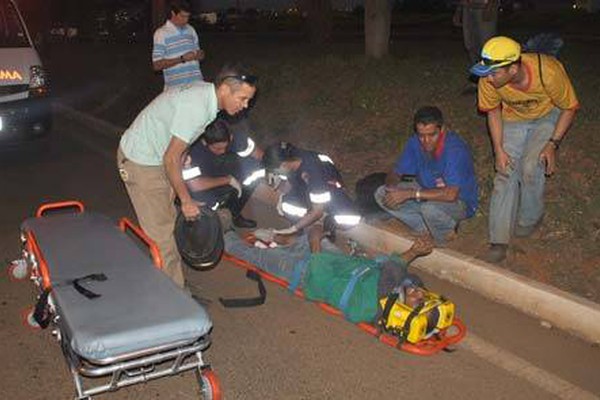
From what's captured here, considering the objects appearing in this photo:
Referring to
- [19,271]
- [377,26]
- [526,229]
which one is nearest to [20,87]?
[19,271]

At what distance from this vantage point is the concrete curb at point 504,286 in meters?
4.67

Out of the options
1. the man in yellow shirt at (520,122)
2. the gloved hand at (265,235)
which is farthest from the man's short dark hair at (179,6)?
the man in yellow shirt at (520,122)

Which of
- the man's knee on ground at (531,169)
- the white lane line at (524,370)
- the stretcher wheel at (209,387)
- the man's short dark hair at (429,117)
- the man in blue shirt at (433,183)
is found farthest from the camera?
the man in blue shirt at (433,183)

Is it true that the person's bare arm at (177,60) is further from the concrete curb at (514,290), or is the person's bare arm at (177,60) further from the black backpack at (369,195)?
the concrete curb at (514,290)

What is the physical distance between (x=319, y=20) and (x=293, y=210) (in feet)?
40.7

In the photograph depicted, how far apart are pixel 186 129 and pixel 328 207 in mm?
2169

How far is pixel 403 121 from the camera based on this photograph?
27.4 feet

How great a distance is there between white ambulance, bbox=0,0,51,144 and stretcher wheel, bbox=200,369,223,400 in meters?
6.60

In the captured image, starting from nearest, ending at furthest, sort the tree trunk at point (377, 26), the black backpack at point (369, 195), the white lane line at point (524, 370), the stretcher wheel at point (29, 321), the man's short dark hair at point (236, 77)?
the white lane line at point (524, 370)
the man's short dark hair at point (236, 77)
the stretcher wheel at point (29, 321)
the black backpack at point (369, 195)
the tree trunk at point (377, 26)

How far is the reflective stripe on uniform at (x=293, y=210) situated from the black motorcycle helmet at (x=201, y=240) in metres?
1.12

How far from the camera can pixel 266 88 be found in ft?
34.8

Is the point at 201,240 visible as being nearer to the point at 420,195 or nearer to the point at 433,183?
the point at 420,195

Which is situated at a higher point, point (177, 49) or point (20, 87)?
point (177, 49)

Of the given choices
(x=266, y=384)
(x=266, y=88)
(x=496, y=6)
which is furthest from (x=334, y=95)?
(x=266, y=384)
